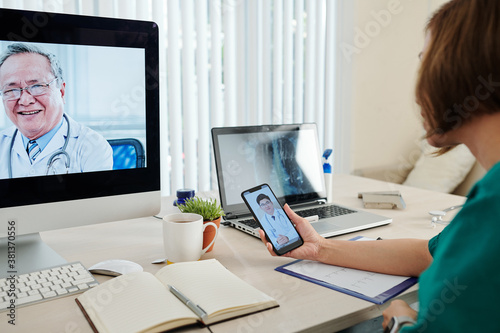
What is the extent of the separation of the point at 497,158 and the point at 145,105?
2.65 ft

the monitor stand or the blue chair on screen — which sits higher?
the blue chair on screen

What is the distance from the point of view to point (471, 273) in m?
0.59

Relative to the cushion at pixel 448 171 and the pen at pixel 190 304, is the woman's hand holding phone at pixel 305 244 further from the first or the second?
the cushion at pixel 448 171

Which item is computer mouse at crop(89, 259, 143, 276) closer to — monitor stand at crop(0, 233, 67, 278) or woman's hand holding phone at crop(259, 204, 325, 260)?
monitor stand at crop(0, 233, 67, 278)

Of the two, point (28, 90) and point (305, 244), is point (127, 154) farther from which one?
point (305, 244)

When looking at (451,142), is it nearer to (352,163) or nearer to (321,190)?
(321,190)

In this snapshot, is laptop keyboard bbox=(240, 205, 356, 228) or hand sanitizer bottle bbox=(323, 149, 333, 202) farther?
hand sanitizer bottle bbox=(323, 149, 333, 202)

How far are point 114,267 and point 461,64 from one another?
786 mm

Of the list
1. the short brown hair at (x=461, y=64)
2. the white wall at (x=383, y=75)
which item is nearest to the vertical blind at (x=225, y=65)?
the white wall at (x=383, y=75)

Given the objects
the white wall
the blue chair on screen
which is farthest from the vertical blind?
the blue chair on screen

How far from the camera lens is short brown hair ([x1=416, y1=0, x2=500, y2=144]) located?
0.67 m

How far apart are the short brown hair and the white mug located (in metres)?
0.56

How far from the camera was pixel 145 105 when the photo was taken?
115cm

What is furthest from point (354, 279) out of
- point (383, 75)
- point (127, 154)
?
point (383, 75)
